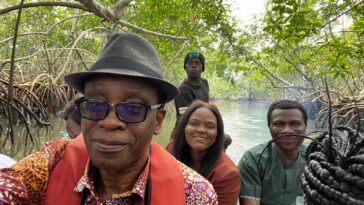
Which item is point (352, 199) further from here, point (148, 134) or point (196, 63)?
point (196, 63)

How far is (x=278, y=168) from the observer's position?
2152 mm

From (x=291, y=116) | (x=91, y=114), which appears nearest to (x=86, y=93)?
(x=91, y=114)

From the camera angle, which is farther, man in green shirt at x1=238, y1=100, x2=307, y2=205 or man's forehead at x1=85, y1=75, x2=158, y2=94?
man in green shirt at x1=238, y1=100, x2=307, y2=205

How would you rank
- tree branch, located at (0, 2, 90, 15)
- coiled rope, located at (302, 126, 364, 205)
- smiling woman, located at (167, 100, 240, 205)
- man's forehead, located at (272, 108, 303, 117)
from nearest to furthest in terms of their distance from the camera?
coiled rope, located at (302, 126, 364, 205)
smiling woman, located at (167, 100, 240, 205)
man's forehead, located at (272, 108, 303, 117)
tree branch, located at (0, 2, 90, 15)

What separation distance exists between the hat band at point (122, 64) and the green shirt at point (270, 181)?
128 cm

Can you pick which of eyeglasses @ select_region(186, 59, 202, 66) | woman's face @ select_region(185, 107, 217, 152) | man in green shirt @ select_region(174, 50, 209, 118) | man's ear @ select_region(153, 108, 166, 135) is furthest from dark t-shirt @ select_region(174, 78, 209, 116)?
man's ear @ select_region(153, 108, 166, 135)

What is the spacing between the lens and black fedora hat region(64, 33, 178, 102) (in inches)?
38.5

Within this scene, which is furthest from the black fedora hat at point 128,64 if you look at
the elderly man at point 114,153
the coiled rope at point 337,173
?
the coiled rope at point 337,173

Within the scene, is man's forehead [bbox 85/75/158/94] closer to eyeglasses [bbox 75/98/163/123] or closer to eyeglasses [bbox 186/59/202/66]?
eyeglasses [bbox 75/98/163/123]

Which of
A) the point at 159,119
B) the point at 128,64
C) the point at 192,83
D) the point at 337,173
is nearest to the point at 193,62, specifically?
the point at 192,83

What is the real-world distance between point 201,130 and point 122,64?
1.30 m

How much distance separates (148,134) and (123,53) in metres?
0.22

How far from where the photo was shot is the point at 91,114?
3.23 ft

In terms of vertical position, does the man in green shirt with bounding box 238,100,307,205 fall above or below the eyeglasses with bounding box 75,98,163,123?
below
